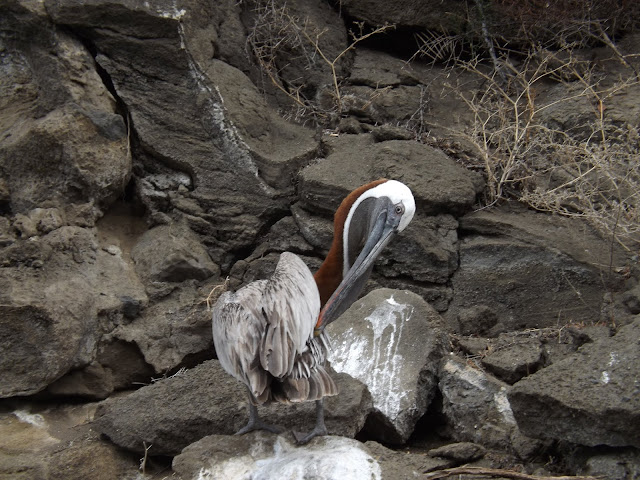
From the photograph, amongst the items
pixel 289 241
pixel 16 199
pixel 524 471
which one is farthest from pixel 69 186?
pixel 524 471

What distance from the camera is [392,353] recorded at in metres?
4.71

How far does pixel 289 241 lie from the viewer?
5797mm

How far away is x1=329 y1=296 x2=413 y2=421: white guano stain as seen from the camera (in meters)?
4.43

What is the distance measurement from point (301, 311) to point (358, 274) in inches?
20.3

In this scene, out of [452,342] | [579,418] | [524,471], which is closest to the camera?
[579,418]

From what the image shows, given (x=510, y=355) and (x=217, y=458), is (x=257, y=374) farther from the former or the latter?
(x=510, y=355)

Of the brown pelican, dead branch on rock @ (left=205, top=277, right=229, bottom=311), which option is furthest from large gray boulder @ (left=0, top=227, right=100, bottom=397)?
the brown pelican

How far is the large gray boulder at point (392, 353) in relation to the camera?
436cm

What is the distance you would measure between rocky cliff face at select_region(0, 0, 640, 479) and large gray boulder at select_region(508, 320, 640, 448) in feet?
0.18

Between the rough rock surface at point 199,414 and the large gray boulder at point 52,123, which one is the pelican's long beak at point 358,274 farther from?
the large gray boulder at point 52,123

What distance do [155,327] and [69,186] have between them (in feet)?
4.24

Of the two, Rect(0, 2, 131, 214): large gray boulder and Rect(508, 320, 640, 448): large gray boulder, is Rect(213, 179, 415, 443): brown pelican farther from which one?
Rect(0, 2, 131, 214): large gray boulder

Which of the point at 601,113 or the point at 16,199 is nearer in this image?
the point at 16,199

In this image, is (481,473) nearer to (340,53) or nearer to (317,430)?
(317,430)
